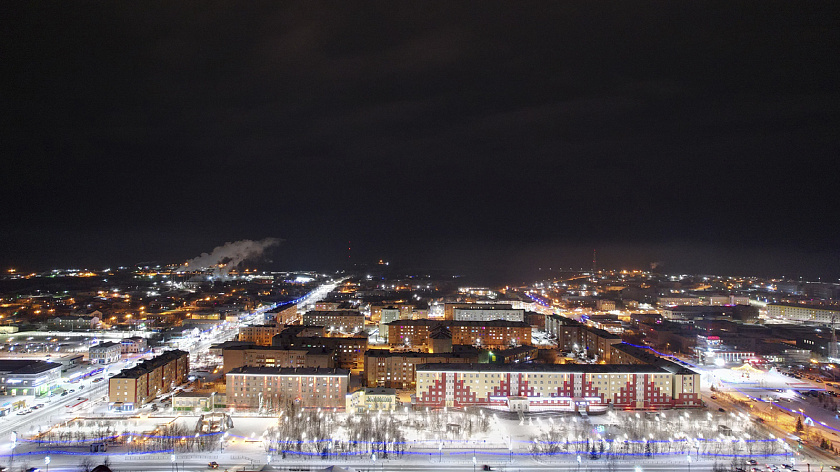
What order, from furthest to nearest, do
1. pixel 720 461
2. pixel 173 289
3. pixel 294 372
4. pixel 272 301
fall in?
pixel 173 289, pixel 272 301, pixel 294 372, pixel 720 461

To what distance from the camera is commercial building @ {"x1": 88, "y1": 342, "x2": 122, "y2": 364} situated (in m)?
14.9

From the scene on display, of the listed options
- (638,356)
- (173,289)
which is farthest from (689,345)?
(173,289)

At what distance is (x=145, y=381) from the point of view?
10945 millimetres

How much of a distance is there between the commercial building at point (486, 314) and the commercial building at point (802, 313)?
1262cm

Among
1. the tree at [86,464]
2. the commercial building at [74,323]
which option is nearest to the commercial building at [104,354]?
the commercial building at [74,323]

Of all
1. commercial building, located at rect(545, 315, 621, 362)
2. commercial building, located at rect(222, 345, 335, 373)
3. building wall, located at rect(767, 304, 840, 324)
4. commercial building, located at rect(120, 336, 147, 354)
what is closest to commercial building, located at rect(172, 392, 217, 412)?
commercial building, located at rect(222, 345, 335, 373)

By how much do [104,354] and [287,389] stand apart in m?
7.55

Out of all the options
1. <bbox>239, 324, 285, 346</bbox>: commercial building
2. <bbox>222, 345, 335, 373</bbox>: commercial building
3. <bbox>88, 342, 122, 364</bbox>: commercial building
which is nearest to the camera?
<bbox>222, 345, 335, 373</bbox>: commercial building

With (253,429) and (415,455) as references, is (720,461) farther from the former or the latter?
(253,429)

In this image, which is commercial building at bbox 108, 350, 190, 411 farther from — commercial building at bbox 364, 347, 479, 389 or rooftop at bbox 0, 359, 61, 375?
commercial building at bbox 364, 347, 479, 389

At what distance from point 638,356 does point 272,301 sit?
70.6 ft

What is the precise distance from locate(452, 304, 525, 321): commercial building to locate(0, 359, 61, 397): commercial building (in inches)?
568

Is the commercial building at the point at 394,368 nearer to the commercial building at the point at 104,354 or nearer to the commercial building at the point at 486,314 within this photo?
the commercial building at the point at 104,354

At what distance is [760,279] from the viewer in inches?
1681
